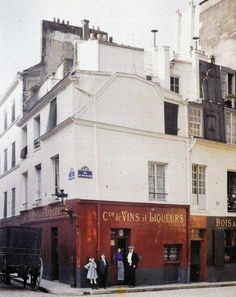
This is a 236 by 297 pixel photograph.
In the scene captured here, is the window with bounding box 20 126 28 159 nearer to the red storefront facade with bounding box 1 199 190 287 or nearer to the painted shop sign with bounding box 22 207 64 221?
the painted shop sign with bounding box 22 207 64 221

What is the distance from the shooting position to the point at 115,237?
2272 cm

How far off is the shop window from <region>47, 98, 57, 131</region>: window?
769cm

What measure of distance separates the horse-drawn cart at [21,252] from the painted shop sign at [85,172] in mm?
2958

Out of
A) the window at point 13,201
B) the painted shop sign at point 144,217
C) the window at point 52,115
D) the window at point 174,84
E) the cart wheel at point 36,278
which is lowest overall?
the cart wheel at point 36,278

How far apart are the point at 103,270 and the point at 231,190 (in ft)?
31.9

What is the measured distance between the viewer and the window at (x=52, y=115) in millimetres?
25016

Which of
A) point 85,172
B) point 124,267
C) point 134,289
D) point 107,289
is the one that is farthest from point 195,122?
point 107,289

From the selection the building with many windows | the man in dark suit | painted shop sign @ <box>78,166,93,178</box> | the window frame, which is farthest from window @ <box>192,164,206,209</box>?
the man in dark suit

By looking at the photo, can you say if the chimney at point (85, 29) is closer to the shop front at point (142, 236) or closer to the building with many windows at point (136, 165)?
the building with many windows at point (136, 165)

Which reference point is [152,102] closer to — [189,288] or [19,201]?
[189,288]

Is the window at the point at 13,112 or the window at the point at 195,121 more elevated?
the window at the point at 13,112

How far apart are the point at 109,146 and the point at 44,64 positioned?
39.5ft

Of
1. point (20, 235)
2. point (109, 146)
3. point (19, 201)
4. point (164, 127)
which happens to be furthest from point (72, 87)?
point (19, 201)

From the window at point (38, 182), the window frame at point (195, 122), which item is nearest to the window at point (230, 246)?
the window frame at point (195, 122)
